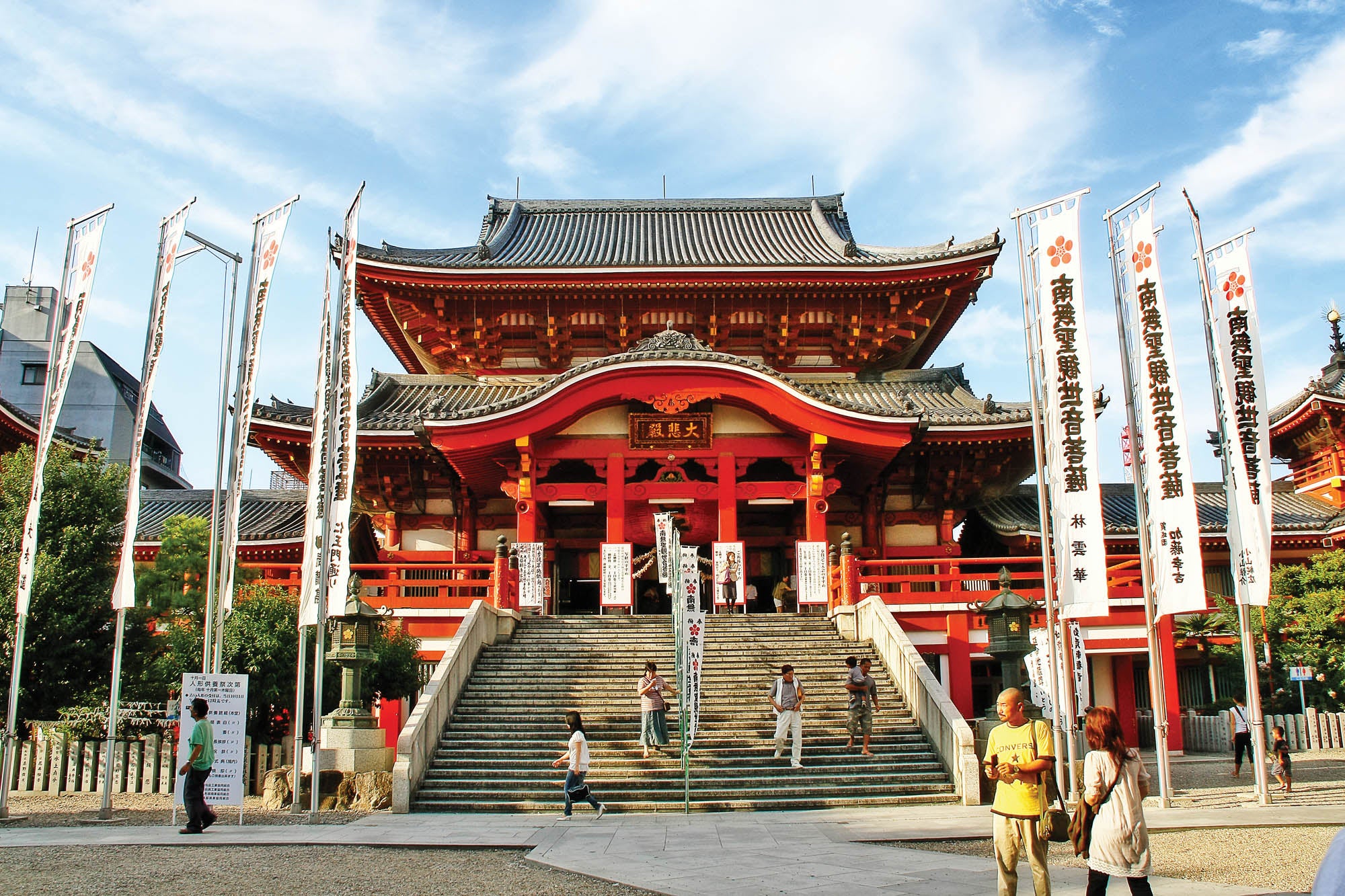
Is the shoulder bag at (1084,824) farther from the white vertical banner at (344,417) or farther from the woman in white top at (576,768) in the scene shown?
the white vertical banner at (344,417)

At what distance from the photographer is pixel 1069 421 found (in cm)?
1338

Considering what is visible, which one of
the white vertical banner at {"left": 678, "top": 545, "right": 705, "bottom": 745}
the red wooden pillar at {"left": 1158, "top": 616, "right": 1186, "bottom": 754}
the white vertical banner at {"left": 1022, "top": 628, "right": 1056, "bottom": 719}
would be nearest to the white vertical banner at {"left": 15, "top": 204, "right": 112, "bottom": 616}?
the white vertical banner at {"left": 678, "top": 545, "right": 705, "bottom": 745}

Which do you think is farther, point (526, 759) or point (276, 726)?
point (276, 726)

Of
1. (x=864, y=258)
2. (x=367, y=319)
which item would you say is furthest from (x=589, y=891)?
(x=367, y=319)

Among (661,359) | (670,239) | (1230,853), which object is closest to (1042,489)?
(1230,853)

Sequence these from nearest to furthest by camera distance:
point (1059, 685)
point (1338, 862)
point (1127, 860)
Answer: point (1338, 862), point (1127, 860), point (1059, 685)

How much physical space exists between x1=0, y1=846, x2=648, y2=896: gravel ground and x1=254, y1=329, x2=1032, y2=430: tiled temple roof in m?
11.1

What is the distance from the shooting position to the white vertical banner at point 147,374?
A: 502 inches

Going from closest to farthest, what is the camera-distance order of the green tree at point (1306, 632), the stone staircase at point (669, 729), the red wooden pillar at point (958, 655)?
the stone staircase at point (669, 729), the red wooden pillar at point (958, 655), the green tree at point (1306, 632)

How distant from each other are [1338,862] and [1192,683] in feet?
89.7

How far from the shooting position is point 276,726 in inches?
655

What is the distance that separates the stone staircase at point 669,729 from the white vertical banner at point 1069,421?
3.35 m

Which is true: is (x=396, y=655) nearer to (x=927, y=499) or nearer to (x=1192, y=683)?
(x=927, y=499)

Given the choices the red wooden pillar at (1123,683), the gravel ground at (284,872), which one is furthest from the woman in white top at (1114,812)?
the red wooden pillar at (1123,683)
